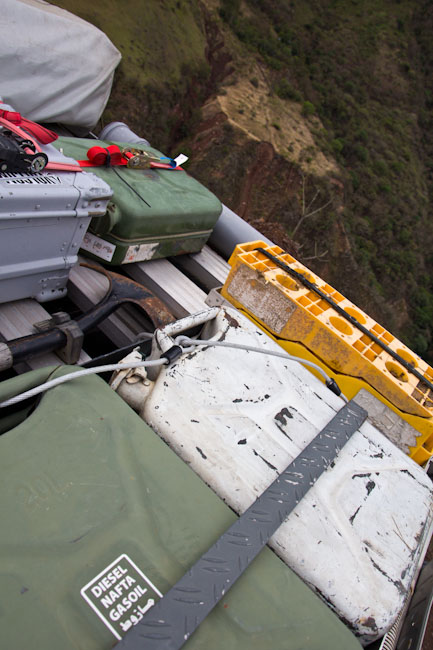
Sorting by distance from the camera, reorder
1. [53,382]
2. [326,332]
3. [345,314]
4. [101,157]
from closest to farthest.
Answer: [53,382] → [326,332] → [345,314] → [101,157]

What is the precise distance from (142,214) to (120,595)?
190 cm

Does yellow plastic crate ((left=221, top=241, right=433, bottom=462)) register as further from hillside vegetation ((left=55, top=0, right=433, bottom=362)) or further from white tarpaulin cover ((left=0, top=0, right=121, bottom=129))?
hillside vegetation ((left=55, top=0, right=433, bottom=362))

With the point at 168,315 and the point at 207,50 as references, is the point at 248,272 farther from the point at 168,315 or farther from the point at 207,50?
the point at 207,50

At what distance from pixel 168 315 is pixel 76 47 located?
2.62 m

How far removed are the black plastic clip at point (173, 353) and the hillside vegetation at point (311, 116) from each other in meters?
5.64

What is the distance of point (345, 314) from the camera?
2.26 metres

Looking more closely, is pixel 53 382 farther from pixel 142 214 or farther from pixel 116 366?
pixel 142 214

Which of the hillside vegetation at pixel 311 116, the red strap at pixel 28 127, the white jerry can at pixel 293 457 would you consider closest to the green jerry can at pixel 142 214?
the red strap at pixel 28 127

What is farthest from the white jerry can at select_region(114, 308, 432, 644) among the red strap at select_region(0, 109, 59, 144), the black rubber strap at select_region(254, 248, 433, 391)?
the red strap at select_region(0, 109, 59, 144)

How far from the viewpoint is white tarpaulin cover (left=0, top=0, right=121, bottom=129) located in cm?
285

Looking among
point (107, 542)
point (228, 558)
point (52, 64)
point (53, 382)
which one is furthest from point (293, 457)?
point (52, 64)

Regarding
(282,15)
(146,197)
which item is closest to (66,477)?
(146,197)

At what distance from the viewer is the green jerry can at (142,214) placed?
2297mm

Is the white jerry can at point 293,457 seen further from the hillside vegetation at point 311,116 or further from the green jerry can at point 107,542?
the hillside vegetation at point 311,116
